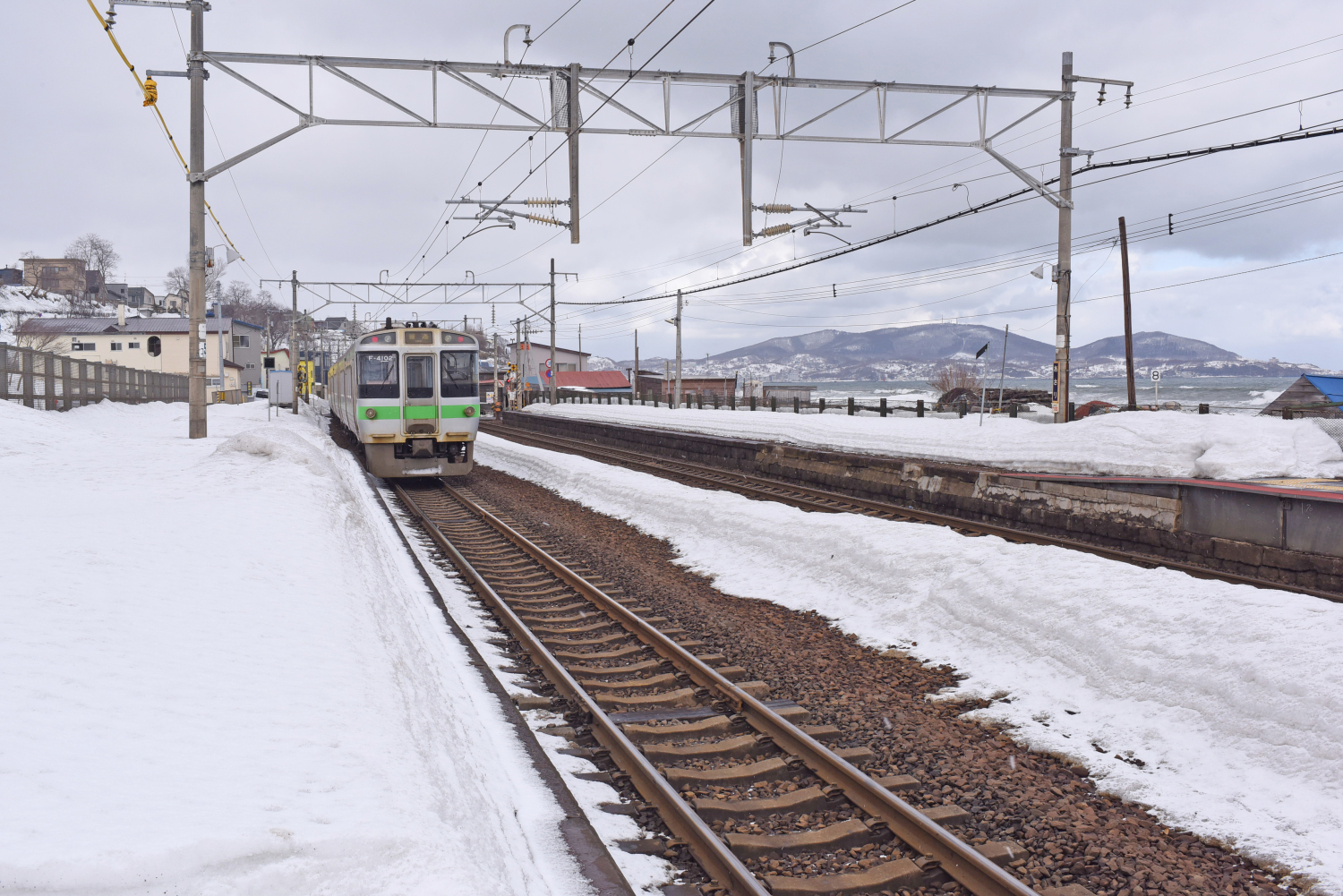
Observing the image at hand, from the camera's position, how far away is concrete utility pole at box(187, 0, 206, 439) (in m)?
14.9

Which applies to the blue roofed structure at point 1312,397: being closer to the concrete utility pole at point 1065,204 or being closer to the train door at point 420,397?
the concrete utility pole at point 1065,204

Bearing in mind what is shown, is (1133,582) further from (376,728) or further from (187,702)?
(187,702)

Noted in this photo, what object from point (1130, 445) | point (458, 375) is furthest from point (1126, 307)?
point (458, 375)

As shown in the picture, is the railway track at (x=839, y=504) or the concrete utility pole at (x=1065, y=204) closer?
the railway track at (x=839, y=504)

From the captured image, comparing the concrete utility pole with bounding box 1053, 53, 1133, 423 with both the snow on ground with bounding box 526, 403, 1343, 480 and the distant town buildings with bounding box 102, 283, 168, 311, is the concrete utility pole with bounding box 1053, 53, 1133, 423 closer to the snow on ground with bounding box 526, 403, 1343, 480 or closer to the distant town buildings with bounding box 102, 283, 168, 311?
the snow on ground with bounding box 526, 403, 1343, 480

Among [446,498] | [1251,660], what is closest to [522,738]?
[1251,660]

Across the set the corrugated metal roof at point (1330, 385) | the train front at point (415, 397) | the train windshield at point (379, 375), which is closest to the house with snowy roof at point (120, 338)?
the train windshield at point (379, 375)

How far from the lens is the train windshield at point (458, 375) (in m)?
19.2

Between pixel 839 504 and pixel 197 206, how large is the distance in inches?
506

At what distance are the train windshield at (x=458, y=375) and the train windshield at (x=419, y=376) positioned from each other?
26cm

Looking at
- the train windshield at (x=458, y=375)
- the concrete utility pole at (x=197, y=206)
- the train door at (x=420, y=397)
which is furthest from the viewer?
the train windshield at (x=458, y=375)

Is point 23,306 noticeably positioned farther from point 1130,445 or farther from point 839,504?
point 1130,445

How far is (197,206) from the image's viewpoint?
1556 cm

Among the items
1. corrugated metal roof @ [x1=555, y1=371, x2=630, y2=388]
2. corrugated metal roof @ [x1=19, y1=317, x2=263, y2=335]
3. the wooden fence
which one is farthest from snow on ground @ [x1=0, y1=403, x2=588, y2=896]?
corrugated metal roof @ [x1=555, y1=371, x2=630, y2=388]
